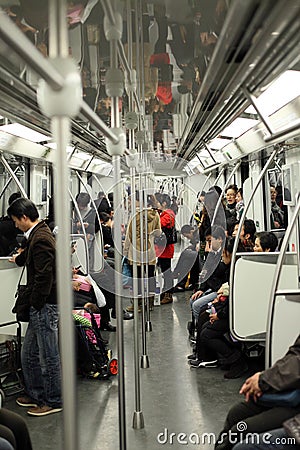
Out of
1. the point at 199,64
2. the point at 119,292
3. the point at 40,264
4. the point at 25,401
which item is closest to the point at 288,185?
the point at 199,64

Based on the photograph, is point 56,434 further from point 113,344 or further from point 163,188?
point 163,188

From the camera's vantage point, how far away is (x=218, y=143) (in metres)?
4.68

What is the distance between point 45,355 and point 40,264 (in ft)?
1.94

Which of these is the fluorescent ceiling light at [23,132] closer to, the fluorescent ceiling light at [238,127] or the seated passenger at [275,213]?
the fluorescent ceiling light at [238,127]

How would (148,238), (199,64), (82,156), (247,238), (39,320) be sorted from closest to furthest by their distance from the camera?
(199,64), (39,320), (247,238), (148,238), (82,156)

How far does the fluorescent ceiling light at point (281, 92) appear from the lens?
101 inches

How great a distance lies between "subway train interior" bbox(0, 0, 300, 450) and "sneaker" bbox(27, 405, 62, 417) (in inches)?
1.8

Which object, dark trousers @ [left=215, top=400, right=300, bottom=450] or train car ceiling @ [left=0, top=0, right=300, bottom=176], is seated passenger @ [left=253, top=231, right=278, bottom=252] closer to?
train car ceiling @ [left=0, top=0, right=300, bottom=176]

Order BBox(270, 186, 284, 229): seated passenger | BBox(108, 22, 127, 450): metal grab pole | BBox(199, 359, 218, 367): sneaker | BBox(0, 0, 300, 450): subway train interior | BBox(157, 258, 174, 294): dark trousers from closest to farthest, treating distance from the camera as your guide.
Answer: BBox(0, 0, 300, 450): subway train interior
BBox(108, 22, 127, 450): metal grab pole
BBox(199, 359, 218, 367): sneaker
BBox(270, 186, 284, 229): seated passenger
BBox(157, 258, 174, 294): dark trousers

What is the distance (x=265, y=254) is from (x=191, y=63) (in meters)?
1.42

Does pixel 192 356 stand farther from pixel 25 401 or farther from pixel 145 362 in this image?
pixel 25 401

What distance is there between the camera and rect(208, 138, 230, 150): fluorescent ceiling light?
4.49 meters

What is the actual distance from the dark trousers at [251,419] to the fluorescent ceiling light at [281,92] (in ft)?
5.16

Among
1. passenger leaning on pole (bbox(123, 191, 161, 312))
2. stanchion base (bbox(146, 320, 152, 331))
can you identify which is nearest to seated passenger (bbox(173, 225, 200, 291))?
passenger leaning on pole (bbox(123, 191, 161, 312))
